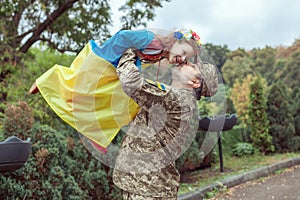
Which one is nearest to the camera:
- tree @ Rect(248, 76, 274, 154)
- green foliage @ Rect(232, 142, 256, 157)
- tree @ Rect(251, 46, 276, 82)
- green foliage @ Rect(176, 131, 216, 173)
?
green foliage @ Rect(176, 131, 216, 173)

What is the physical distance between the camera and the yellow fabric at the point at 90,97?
104 inches

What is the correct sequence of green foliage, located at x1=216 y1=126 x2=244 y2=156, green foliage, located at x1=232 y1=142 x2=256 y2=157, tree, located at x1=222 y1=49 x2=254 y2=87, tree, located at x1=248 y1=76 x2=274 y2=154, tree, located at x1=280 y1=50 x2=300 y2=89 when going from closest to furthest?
tree, located at x1=248 y1=76 x2=274 y2=154, green foliage, located at x1=232 y1=142 x2=256 y2=157, green foliage, located at x1=216 y1=126 x2=244 y2=156, tree, located at x1=280 y1=50 x2=300 y2=89, tree, located at x1=222 y1=49 x2=254 y2=87

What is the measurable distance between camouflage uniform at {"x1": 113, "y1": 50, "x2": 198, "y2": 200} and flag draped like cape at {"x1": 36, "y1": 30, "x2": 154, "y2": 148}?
115 millimetres

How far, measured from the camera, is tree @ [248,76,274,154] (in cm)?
838

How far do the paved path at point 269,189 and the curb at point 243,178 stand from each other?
3.8 inches

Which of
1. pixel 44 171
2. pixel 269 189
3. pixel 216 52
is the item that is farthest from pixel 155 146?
pixel 216 52

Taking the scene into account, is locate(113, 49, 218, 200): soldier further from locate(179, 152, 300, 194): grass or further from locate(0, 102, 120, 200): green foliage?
locate(179, 152, 300, 194): grass

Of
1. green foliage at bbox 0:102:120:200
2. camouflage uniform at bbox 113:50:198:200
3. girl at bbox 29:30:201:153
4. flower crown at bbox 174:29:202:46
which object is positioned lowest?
green foliage at bbox 0:102:120:200

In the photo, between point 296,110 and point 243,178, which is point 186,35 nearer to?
point 243,178

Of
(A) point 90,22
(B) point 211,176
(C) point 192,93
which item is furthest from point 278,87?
(C) point 192,93

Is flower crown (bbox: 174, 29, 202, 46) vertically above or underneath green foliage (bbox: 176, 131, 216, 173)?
above

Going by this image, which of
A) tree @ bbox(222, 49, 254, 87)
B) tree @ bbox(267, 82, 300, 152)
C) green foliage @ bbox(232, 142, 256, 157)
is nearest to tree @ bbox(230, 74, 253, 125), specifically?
tree @ bbox(222, 49, 254, 87)

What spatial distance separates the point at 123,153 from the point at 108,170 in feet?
7.83

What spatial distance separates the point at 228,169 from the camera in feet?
23.5
